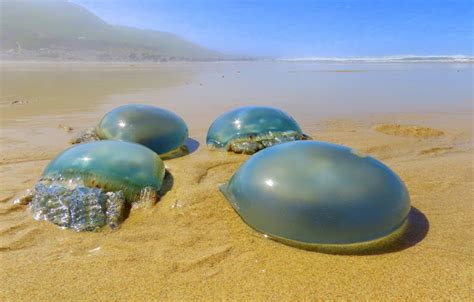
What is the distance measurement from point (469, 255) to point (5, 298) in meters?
2.05

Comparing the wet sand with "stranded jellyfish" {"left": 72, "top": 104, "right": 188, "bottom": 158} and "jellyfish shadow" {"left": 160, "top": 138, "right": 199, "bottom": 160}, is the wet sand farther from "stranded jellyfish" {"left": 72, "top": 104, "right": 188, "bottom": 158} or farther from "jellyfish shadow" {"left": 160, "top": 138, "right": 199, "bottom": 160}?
"stranded jellyfish" {"left": 72, "top": 104, "right": 188, "bottom": 158}

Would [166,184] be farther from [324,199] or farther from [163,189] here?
[324,199]

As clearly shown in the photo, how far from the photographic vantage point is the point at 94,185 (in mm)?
2227

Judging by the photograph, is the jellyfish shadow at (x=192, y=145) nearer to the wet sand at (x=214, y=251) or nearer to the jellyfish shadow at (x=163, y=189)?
the wet sand at (x=214, y=251)

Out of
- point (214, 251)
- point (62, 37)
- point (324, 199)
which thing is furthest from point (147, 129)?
point (62, 37)

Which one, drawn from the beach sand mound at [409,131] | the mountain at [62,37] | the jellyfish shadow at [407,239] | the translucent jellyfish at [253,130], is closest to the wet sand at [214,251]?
the jellyfish shadow at [407,239]

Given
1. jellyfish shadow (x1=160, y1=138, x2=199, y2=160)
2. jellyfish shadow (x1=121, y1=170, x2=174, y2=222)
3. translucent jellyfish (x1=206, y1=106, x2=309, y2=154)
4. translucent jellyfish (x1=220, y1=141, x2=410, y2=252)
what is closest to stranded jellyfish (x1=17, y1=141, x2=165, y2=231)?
jellyfish shadow (x1=121, y1=170, x2=174, y2=222)

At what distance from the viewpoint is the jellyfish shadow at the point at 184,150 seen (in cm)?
346

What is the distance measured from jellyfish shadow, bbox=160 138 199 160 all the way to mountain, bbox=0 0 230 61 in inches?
1138

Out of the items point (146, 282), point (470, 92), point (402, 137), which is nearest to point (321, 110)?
point (402, 137)

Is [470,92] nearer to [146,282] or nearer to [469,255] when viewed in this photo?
[469,255]

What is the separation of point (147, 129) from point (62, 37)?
50.1 metres

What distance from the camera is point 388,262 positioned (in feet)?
5.56

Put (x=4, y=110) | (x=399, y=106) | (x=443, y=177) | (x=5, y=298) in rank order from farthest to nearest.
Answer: (x=399, y=106), (x=4, y=110), (x=443, y=177), (x=5, y=298)
